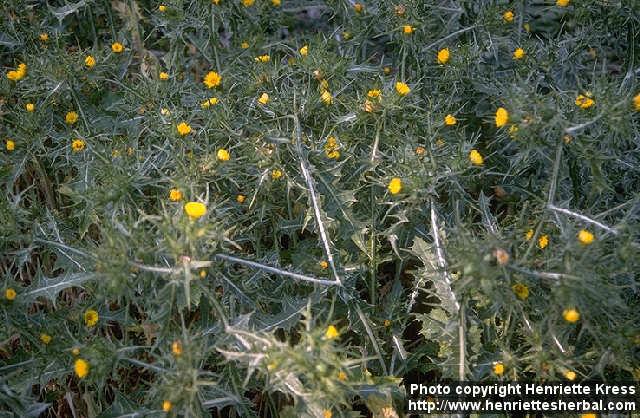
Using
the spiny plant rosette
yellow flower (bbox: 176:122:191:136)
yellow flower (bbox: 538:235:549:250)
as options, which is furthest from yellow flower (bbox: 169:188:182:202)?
yellow flower (bbox: 538:235:549:250)

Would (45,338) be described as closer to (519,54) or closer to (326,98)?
(326,98)

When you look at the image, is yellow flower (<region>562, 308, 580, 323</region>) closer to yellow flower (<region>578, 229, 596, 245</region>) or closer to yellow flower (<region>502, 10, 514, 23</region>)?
yellow flower (<region>578, 229, 596, 245</region>)

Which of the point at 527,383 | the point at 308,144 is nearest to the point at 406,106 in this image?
the point at 308,144

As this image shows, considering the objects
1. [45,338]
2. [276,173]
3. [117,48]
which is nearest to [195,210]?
[276,173]

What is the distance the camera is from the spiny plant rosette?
92.0 inches

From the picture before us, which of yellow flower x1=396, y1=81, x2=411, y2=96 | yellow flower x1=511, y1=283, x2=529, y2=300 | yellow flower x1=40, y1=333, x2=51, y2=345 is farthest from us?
yellow flower x1=396, y1=81, x2=411, y2=96

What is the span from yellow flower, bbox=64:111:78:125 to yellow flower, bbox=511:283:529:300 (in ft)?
8.05

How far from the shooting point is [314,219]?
2.88 metres

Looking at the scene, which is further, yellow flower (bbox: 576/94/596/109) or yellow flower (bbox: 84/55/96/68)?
yellow flower (bbox: 84/55/96/68)

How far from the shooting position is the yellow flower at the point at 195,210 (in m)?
2.37

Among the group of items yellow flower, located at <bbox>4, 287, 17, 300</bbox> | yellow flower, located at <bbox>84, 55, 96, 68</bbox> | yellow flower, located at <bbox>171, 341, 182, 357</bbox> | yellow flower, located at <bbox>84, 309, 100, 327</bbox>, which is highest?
yellow flower, located at <bbox>84, 55, 96, 68</bbox>

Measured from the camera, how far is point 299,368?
2.11 m

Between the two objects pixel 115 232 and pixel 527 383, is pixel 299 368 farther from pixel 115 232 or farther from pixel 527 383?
pixel 527 383

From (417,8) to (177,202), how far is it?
1.71 metres
